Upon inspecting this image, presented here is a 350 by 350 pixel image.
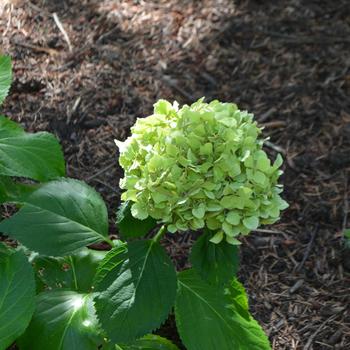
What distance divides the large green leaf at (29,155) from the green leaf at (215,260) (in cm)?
72

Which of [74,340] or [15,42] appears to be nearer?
[74,340]

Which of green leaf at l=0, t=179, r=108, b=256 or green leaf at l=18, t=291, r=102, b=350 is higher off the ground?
green leaf at l=0, t=179, r=108, b=256

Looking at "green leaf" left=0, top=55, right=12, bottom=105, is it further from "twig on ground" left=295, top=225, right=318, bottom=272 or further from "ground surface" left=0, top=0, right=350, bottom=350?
"twig on ground" left=295, top=225, right=318, bottom=272

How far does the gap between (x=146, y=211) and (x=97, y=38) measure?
2.21m

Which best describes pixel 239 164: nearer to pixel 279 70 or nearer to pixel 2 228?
pixel 2 228

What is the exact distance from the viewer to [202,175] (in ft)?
6.78

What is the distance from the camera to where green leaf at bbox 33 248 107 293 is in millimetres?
2611

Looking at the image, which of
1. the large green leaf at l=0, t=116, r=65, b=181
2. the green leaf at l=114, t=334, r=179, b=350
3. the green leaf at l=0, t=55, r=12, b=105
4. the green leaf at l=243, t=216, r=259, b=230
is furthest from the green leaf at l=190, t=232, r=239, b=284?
the green leaf at l=0, t=55, r=12, b=105

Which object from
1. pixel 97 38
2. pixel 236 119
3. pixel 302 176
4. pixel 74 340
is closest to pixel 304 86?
pixel 302 176

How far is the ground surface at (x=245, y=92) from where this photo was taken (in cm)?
310

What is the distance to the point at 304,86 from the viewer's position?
3.91 meters

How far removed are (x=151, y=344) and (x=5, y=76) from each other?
1154 millimetres

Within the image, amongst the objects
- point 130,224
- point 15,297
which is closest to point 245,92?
point 130,224

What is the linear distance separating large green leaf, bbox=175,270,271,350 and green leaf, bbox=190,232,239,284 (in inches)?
8.7
